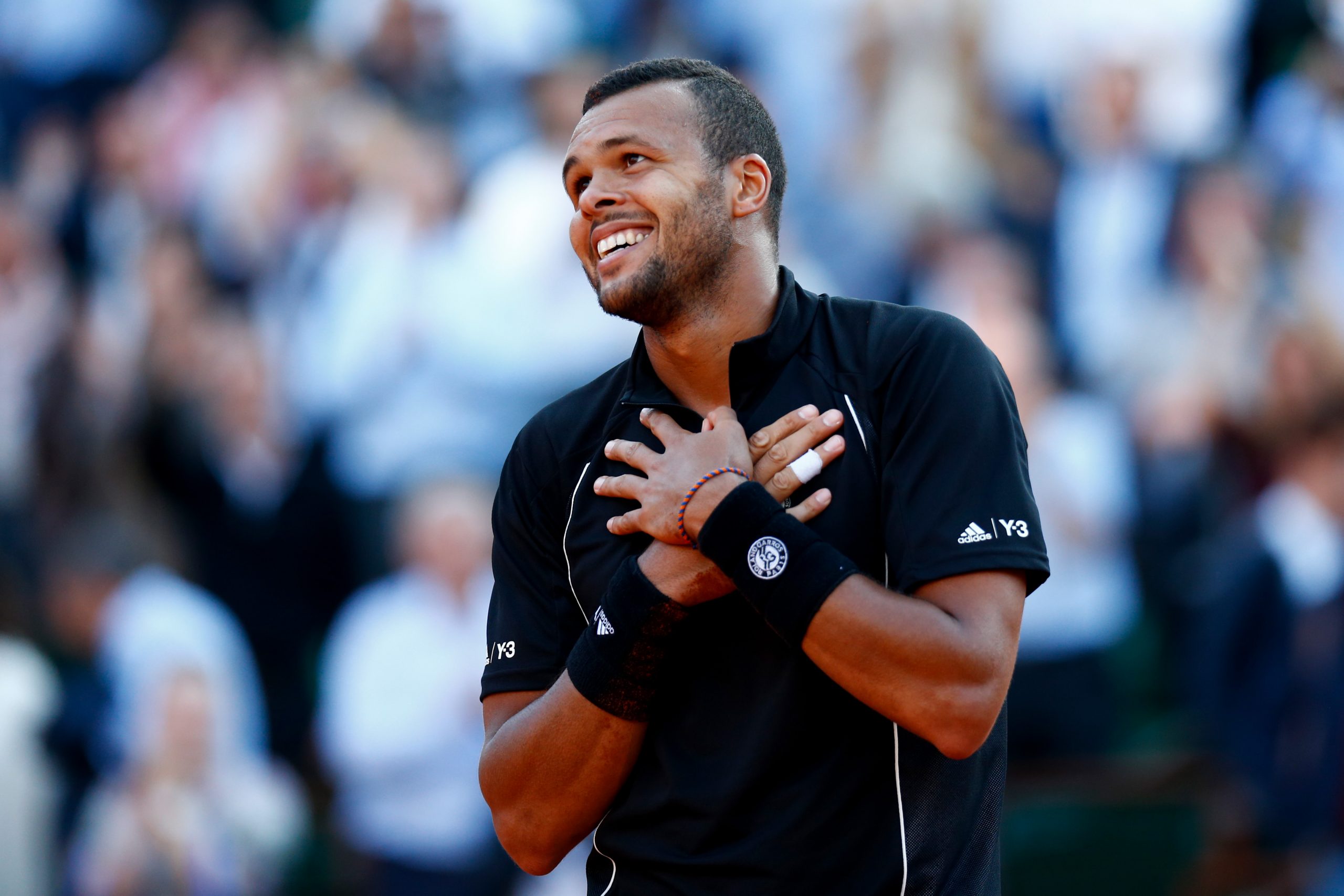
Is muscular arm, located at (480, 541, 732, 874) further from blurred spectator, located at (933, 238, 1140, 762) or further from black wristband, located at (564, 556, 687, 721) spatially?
blurred spectator, located at (933, 238, 1140, 762)

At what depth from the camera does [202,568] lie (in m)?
8.05

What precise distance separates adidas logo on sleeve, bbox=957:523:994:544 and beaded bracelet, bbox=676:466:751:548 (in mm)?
335

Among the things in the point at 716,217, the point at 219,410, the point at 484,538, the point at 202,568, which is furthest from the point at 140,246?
the point at 716,217

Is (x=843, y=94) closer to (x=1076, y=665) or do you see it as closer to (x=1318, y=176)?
(x=1318, y=176)

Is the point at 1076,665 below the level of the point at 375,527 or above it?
below

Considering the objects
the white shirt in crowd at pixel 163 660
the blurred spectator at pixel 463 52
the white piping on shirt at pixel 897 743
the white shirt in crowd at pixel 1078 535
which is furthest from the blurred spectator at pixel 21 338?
the white piping on shirt at pixel 897 743

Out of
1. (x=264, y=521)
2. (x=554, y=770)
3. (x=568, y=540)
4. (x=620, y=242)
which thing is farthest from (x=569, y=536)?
(x=264, y=521)

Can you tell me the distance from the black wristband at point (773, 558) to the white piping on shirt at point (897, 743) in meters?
0.13

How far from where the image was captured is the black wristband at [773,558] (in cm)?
234

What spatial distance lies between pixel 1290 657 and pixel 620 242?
14.7 ft

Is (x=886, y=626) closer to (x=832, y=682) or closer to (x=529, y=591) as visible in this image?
(x=832, y=682)

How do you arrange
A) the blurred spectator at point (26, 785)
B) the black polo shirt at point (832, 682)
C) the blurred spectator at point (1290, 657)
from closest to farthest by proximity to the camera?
the black polo shirt at point (832, 682), the blurred spectator at point (1290, 657), the blurred spectator at point (26, 785)

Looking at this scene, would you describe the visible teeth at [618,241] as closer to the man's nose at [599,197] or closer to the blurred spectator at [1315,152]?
the man's nose at [599,197]

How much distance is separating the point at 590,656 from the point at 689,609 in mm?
179
